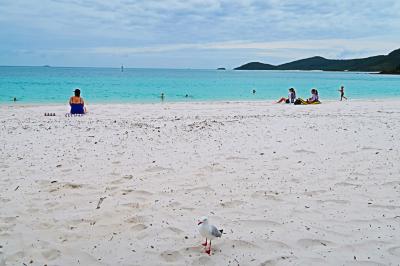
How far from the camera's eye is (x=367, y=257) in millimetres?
3730

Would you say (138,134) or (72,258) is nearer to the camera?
(72,258)

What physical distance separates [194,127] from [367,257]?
25.8ft

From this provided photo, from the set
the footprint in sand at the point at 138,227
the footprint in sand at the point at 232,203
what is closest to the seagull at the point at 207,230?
the footprint in sand at the point at 138,227

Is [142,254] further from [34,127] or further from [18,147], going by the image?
[34,127]

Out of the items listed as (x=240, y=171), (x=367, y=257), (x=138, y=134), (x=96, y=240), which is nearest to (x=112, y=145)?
(x=138, y=134)

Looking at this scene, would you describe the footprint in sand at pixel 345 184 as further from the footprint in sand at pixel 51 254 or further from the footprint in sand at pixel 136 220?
the footprint in sand at pixel 51 254

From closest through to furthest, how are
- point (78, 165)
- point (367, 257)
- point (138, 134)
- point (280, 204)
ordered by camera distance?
point (367, 257) → point (280, 204) → point (78, 165) → point (138, 134)

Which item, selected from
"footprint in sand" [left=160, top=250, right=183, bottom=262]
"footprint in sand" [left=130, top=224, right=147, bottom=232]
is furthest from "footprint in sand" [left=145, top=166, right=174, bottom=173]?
"footprint in sand" [left=160, top=250, right=183, bottom=262]

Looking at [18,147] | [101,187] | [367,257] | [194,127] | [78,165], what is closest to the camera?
[367,257]

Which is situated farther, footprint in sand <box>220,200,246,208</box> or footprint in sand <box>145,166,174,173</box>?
footprint in sand <box>145,166,174,173</box>

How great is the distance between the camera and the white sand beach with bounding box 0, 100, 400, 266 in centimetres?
387

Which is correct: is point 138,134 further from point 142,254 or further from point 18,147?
point 142,254

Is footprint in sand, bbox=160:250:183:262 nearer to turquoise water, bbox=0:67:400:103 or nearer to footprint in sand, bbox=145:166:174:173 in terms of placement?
footprint in sand, bbox=145:166:174:173

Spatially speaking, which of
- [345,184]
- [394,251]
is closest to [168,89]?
[345,184]
